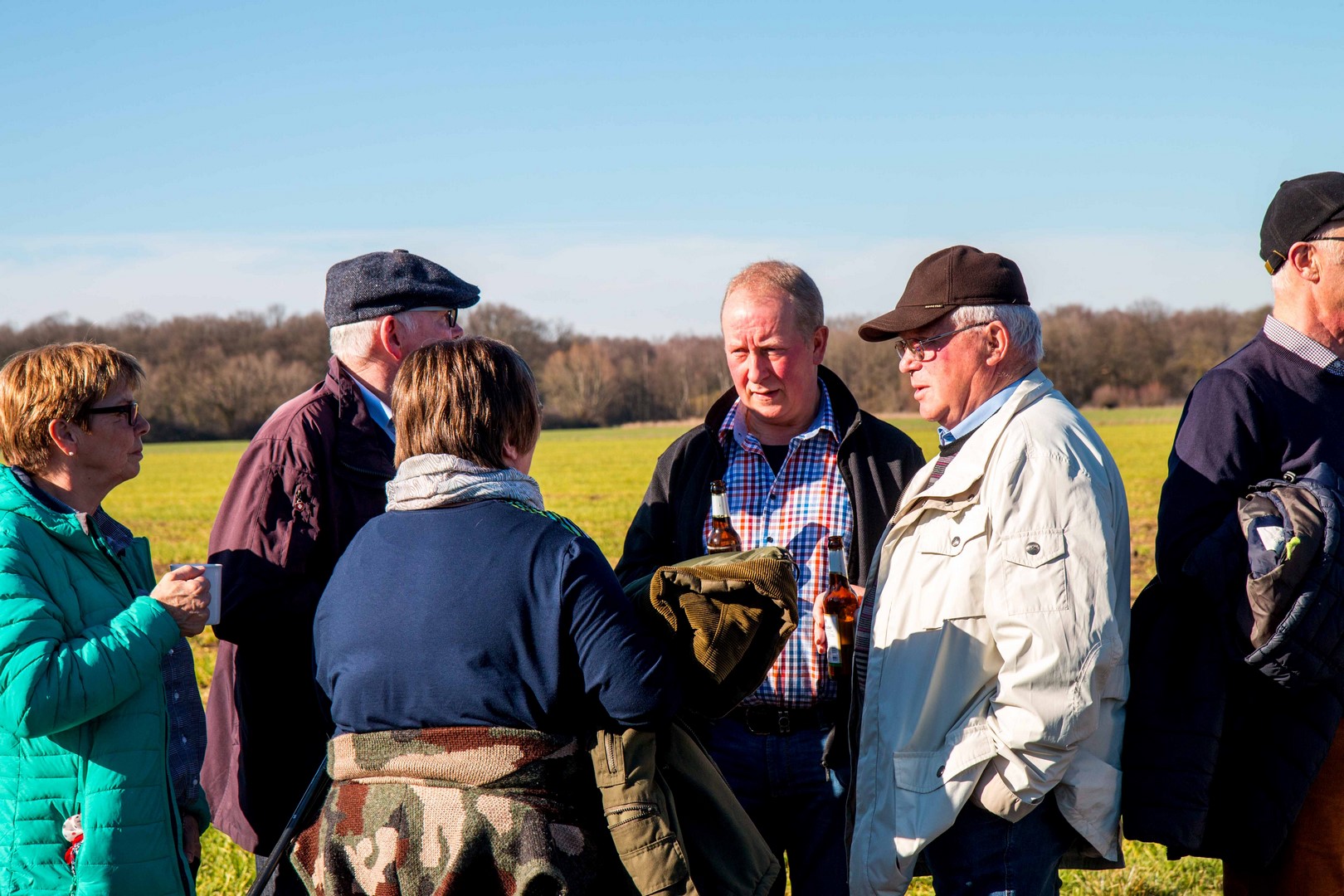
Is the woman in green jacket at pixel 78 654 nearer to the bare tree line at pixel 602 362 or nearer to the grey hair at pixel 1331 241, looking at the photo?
the grey hair at pixel 1331 241

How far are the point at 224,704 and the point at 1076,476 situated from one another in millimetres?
3013

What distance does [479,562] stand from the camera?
2566 millimetres

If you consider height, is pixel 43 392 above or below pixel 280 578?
above

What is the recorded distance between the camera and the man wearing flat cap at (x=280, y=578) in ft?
12.5

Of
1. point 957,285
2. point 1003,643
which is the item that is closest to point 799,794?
point 1003,643

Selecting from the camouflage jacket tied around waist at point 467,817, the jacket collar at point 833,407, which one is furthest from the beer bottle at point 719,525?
the camouflage jacket tied around waist at point 467,817

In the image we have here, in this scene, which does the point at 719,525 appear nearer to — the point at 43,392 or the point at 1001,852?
the point at 1001,852

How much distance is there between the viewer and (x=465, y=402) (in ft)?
8.89

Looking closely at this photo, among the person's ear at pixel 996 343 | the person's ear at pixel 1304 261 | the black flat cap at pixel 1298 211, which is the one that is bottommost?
the person's ear at pixel 996 343

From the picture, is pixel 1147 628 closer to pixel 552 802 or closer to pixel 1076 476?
pixel 1076 476

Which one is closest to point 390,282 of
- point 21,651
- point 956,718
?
point 21,651

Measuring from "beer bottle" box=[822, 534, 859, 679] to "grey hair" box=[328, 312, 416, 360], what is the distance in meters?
1.83

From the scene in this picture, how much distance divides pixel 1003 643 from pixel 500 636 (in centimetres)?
133

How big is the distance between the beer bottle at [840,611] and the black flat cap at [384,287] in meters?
1.82
